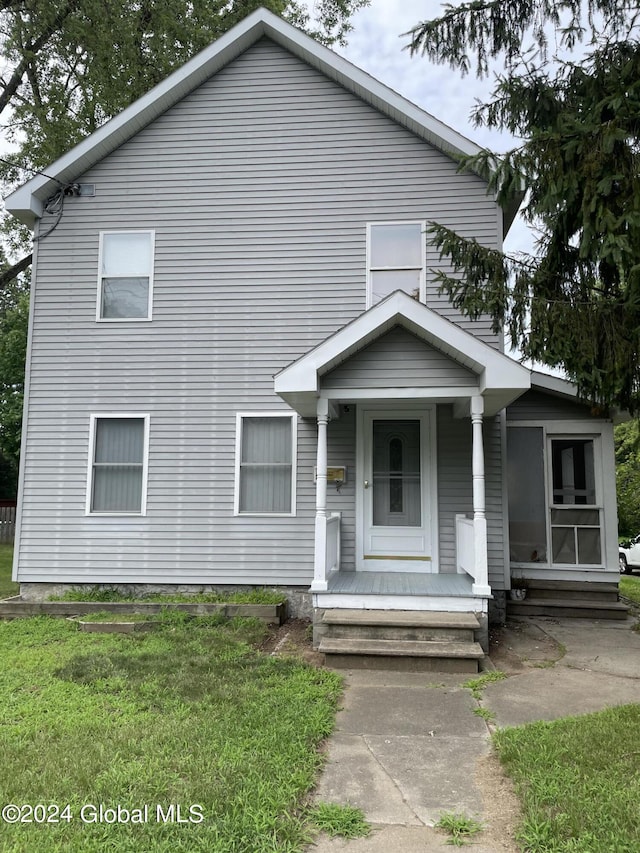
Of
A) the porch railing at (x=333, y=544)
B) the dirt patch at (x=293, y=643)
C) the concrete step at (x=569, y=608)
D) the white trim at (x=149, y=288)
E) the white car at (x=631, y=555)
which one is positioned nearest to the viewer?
the dirt patch at (x=293, y=643)

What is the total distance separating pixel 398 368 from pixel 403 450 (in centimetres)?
182

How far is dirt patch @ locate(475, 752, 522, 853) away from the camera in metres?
2.65

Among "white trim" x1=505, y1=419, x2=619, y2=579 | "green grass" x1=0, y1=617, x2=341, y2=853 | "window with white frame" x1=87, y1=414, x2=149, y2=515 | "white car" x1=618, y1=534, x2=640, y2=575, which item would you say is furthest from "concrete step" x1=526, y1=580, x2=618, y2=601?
"white car" x1=618, y1=534, x2=640, y2=575

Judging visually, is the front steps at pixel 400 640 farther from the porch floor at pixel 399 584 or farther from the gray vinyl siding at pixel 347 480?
the gray vinyl siding at pixel 347 480

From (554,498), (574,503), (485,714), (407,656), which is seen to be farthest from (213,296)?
(485,714)

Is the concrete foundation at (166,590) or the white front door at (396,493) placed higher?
the white front door at (396,493)

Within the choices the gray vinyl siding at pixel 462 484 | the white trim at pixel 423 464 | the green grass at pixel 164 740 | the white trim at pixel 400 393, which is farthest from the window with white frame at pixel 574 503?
the green grass at pixel 164 740

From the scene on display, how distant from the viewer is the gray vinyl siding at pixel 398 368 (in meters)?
6.07

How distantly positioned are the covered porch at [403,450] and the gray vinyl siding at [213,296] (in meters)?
0.63

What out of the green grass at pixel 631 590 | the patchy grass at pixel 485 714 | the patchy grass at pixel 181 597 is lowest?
the green grass at pixel 631 590

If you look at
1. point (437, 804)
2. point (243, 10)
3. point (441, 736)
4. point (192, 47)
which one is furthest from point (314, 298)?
point (243, 10)

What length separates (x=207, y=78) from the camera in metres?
8.49

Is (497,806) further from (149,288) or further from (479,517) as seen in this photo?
(149,288)

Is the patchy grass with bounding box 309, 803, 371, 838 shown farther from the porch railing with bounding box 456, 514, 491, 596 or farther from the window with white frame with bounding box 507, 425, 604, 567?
the window with white frame with bounding box 507, 425, 604, 567
